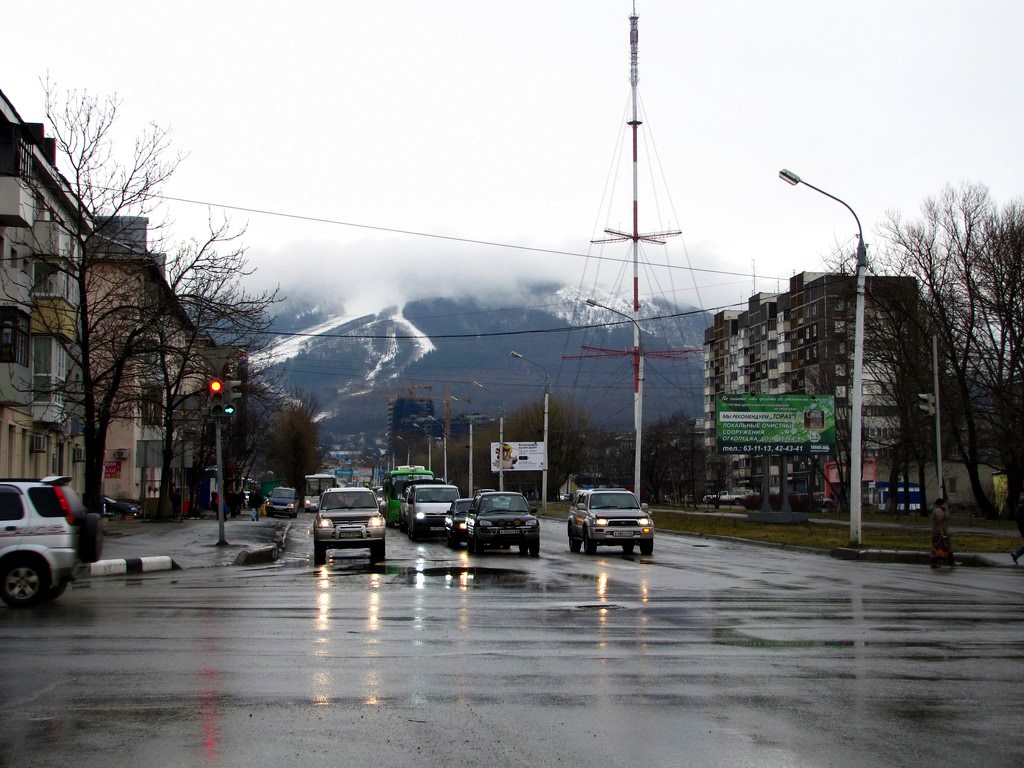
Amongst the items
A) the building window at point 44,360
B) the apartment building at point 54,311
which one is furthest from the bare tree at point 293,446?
the building window at point 44,360

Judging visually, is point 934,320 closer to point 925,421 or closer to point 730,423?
point 925,421

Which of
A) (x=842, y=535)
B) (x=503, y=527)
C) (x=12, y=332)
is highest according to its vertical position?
(x=12, y=332)

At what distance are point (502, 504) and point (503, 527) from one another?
1205 mm

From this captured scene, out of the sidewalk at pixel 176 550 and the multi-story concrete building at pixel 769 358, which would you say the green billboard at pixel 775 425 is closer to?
the sidewalk at pixel 176 550

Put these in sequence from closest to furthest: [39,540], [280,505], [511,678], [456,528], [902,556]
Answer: [511,678]
[39,540]
[902,556]
[456,528]
[280,505]

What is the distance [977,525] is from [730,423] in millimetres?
12858

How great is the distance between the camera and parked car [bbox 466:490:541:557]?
29.3m

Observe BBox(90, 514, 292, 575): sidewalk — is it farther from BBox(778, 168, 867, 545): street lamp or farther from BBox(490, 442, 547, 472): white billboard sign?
BBox(490, 442, 547, 472): white billboard sign

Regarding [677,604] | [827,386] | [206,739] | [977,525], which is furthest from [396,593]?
[827,386]

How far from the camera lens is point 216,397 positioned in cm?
2792

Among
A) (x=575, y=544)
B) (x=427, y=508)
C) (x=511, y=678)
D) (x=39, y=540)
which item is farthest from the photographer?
(x=427, y=508)

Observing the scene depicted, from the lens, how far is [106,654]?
34.1 feet

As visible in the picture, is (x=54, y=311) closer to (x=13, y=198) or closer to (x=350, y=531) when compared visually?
(x=13, y=198)

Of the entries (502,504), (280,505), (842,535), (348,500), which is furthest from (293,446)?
Answer: (348,500)
